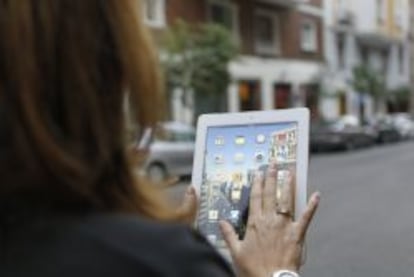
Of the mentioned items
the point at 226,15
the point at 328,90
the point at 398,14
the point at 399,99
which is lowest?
the point at 399,99

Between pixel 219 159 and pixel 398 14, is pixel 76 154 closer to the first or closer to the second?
pixel 219 159

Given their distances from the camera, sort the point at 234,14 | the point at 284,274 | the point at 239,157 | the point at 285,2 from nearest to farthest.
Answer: the point at 284,274, the point at 239,157, the point at 234,14, the point at 285,2

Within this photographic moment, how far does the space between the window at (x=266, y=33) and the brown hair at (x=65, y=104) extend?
34.0 m

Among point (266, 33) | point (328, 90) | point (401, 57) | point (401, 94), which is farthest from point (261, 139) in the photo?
point (401, 57)

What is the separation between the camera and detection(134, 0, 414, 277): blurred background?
10469 mm

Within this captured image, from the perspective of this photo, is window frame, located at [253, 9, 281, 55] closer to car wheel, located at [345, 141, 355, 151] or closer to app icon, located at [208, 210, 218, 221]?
car wheel, located at [345, 141, 355, 151]

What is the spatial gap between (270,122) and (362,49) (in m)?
44.5

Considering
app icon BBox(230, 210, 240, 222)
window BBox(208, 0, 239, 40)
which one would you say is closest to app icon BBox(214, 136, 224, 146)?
app icon BBox(230, 210, 240, 222)

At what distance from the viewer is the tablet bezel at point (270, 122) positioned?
2.16 meters

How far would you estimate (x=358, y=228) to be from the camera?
10.8m

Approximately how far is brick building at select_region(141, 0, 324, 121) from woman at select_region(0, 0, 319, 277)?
91.8 feet

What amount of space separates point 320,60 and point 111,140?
39.3 meters

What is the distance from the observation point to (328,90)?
3928 cm

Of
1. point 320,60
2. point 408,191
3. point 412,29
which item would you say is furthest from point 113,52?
point 412,29
